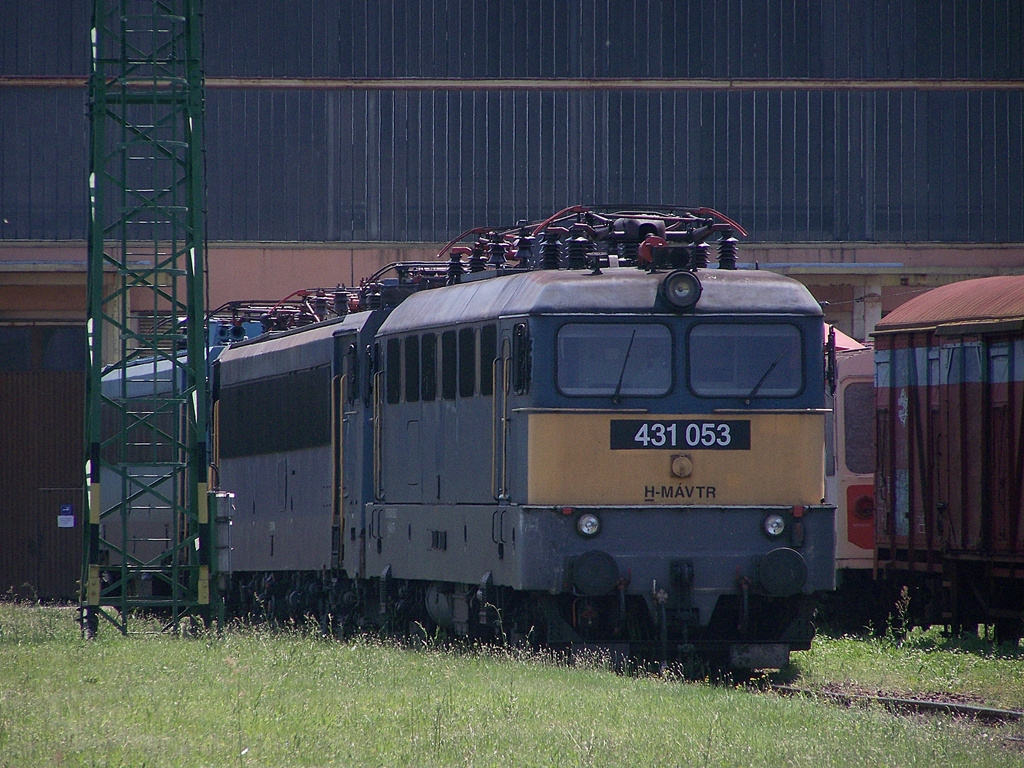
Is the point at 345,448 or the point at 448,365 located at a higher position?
the point at 448,365

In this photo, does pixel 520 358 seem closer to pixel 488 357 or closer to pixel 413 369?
pixel 488 357

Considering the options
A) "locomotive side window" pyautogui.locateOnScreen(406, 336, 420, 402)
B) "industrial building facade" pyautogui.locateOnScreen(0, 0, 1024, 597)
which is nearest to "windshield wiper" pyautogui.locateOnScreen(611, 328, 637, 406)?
"locomotive side window" pyautogui.locateOnScreen(406, 336, 420, 402)

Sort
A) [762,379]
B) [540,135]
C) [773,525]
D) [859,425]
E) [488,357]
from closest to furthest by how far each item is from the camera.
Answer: [773,525], [762,379], [488,357], [859,425], [540,135]

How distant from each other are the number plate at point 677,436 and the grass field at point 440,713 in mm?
1827

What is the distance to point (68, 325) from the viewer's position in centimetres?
3244

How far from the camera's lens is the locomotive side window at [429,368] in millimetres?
15500

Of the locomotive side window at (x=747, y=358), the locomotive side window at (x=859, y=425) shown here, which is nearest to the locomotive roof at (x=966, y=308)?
the locomotive side window at (x=859, y=425)

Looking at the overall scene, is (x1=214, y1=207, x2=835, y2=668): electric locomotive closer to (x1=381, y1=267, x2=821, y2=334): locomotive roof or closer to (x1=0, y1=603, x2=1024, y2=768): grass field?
(x1=381, y1=267, x2=821, y2=334): locomotive roof

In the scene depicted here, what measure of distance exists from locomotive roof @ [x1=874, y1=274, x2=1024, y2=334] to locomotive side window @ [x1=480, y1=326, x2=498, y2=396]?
215 inches

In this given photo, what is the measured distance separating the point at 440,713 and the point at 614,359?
420 cm

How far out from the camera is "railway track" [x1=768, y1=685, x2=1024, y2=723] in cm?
1170

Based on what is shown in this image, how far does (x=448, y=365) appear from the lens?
1521 centimetres

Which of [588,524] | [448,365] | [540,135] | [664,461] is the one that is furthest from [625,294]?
[540,135]

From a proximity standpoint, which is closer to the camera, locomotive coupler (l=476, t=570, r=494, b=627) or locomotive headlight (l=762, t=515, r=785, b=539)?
locomotive headlight (l=762, t=515, r=785, b=539)
